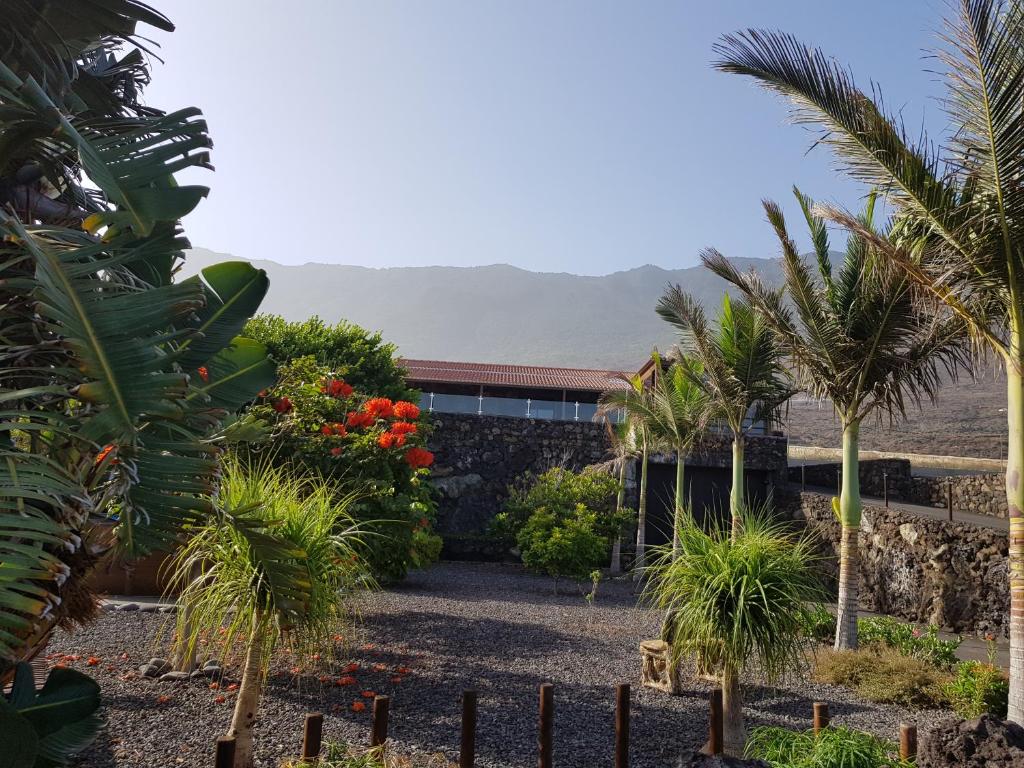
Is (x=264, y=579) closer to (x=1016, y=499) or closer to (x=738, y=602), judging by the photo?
(x=738, y=602)

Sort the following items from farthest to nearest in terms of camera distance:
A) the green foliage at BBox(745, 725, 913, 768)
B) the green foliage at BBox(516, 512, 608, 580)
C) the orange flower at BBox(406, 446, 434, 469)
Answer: the green foliage at BBox(516, 512, 608, 580)
the orange flower at BBox(406, 446, 434, 469)
the green foliage at BBox(745, 725, 913, 768)

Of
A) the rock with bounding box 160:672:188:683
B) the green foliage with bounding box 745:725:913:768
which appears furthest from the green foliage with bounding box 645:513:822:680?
the rock with bounding box 160:672:188:683

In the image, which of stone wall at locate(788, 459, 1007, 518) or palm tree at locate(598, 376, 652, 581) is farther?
stone wall at locate(788, 459, 1007, 518)

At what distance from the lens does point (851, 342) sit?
8.05 metres

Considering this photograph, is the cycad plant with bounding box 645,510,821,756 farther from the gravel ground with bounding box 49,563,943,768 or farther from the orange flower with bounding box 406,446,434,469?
the orange flower with bounding box 406,446,434,469

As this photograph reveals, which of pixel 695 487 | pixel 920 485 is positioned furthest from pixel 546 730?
pixel 920 485

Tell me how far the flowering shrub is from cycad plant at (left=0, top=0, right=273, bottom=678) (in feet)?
14.2

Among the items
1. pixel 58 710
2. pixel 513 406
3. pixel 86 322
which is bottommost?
pixel 58 710

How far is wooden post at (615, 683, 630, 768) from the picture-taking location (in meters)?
3.88

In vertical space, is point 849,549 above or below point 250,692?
above

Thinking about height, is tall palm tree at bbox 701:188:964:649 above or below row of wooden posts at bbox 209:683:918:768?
above

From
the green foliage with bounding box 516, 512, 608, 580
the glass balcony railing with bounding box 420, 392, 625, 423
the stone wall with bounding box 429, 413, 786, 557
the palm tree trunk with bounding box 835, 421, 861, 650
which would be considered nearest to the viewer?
the palm tree trunk with bounding box 835, 421, 861, 650

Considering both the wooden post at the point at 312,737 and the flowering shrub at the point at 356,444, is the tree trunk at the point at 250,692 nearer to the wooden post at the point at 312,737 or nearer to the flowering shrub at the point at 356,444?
the wooden post at the point at 312,737

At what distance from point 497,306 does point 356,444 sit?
154453 millimetres
